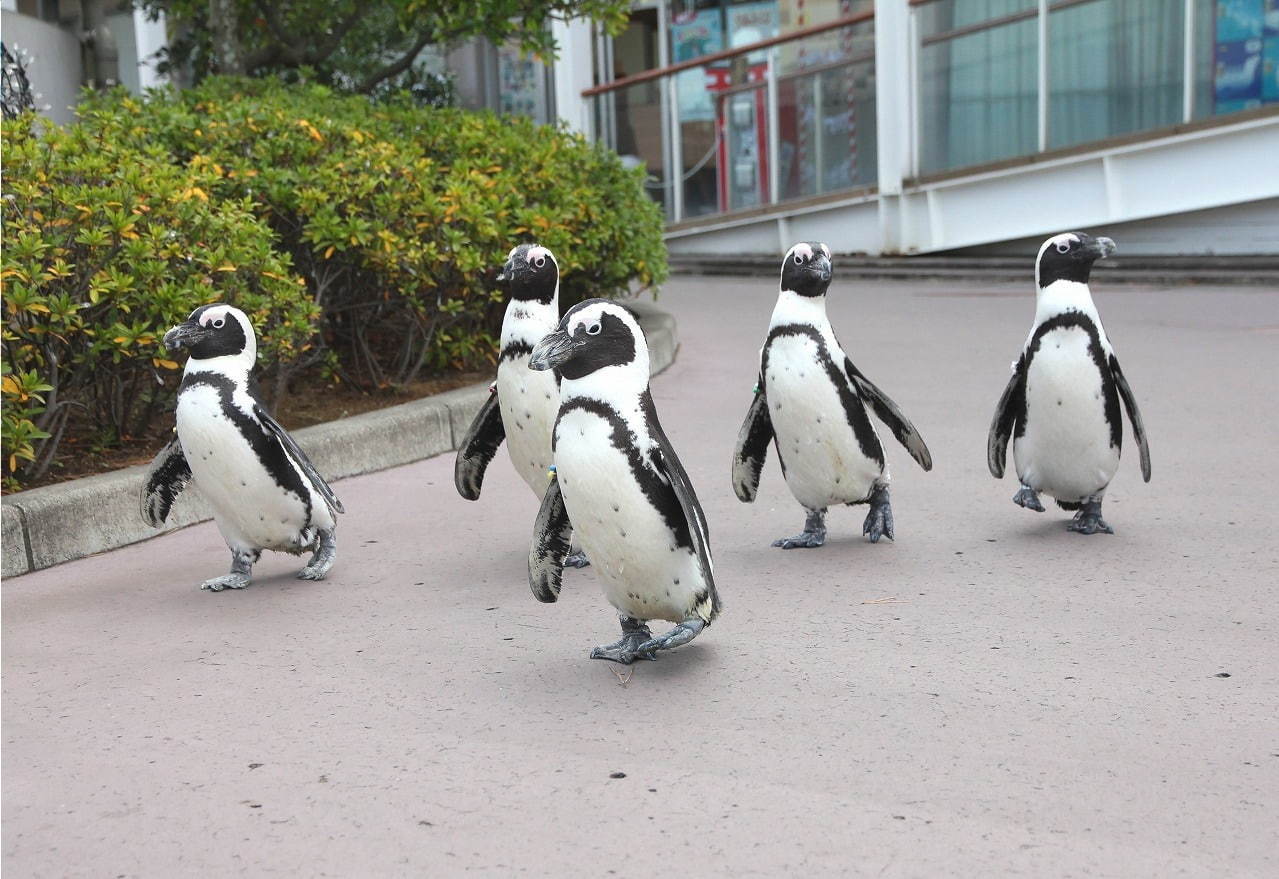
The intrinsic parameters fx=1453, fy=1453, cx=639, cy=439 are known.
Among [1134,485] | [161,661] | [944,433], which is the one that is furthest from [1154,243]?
[161,661]

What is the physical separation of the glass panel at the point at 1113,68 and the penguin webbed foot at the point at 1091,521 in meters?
9.16

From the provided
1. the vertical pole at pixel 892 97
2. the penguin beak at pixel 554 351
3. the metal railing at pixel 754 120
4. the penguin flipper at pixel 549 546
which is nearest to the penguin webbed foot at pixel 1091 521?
the penguin flipper at pixel 549 546

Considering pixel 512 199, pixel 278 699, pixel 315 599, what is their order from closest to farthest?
1. pixel 278 699
2. pixel 315 599
3. pixel 512 199

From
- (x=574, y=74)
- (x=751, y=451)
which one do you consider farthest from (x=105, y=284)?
(x=574, y=74)

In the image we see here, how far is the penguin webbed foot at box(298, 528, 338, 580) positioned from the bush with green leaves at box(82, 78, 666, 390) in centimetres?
251

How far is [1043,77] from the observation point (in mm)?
13859

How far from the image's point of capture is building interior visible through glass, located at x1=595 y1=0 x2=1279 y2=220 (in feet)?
42.7

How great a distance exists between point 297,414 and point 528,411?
9.22 ft

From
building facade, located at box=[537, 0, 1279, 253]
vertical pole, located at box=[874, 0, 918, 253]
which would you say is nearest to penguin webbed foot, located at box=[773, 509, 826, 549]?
building facade, located at box=[537, 0, 1279, 253]

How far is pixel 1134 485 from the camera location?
5.97 metres

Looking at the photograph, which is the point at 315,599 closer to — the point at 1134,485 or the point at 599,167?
the point at 1134,485

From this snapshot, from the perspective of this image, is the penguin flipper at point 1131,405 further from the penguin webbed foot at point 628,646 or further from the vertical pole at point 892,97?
the vertical pole at point 892,97

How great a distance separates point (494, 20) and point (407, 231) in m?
3.48

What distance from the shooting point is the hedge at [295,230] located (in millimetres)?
5812
